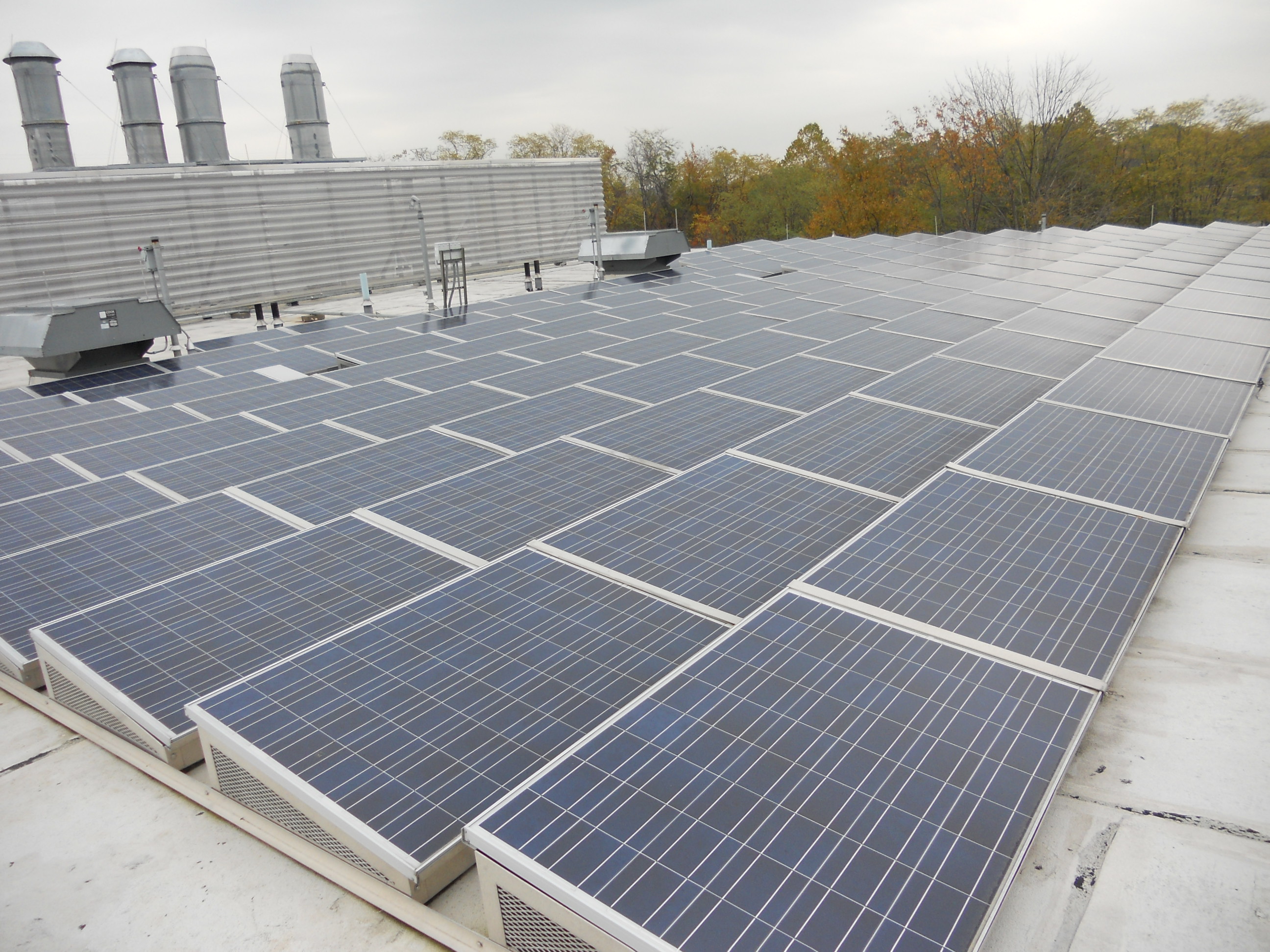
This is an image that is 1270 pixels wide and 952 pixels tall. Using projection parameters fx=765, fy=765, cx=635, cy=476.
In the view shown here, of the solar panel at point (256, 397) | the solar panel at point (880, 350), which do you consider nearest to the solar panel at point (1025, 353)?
the solar panel at point (880, 350)

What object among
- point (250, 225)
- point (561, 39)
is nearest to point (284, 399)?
point (250, 225)

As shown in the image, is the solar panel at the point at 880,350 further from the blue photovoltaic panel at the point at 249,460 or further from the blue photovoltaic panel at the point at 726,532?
the blue photovoltaic panel at the point at 249,460

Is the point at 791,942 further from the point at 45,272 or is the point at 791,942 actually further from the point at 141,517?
the point at 45,272

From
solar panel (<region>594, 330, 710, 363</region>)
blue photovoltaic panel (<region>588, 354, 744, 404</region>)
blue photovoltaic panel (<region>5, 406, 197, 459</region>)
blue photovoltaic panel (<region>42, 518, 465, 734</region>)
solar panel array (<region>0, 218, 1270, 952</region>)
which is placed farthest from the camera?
solar panel (<region>594, 330, 710, 363</region>)

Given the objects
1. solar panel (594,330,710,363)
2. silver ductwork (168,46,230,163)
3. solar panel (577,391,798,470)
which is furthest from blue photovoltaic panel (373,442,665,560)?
silver ductwork (168,46,230,163)

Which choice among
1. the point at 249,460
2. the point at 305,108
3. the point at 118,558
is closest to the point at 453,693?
the point at 118,558

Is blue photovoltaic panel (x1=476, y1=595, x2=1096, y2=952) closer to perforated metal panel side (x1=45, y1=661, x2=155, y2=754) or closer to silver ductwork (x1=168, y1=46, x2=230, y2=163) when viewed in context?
perforated metal panel side (x1=45, y1=661, x2=155, y2=754)
